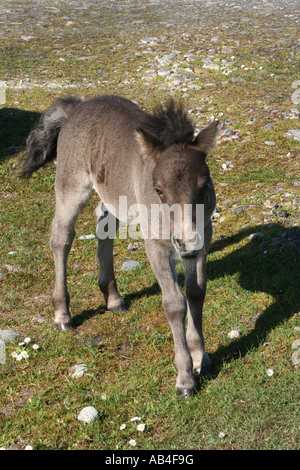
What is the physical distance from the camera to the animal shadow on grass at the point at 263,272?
611 centimetres

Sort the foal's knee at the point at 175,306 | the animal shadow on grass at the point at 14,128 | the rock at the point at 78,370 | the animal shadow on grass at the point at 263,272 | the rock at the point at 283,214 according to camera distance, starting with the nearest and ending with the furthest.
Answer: the foal's knee at the point at 175,306, the rock at the point at 78,370, the animal shadow on grass at the point at 263,272, the rock at the point at 283,214, the animal shadow on grass at the point at 14,128

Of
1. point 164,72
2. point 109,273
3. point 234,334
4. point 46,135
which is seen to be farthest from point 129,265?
point 164,72

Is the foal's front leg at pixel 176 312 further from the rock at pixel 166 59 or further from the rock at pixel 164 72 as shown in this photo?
the rock at pixel 166 59

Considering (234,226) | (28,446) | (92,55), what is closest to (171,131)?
(28,446)

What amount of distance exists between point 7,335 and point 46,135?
269cm

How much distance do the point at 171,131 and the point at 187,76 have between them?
10.6 meters

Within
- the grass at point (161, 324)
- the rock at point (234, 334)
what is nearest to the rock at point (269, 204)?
the grass at point (161, 324)

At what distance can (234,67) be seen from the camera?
1534cm

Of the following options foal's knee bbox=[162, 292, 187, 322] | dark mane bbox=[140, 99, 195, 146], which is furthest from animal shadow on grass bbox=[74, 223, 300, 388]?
dark mane bbox=[140, 99, 195, 146]

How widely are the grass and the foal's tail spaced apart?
168 centimetres

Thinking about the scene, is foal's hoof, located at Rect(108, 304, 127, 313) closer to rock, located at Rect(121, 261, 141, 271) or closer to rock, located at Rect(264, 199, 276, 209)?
rock, located at Rect(121, 261, 141, 271)

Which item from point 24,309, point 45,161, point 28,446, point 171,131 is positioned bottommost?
point 24,309

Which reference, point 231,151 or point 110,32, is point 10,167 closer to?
point 231,151

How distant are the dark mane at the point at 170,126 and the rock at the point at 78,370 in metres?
2.61
